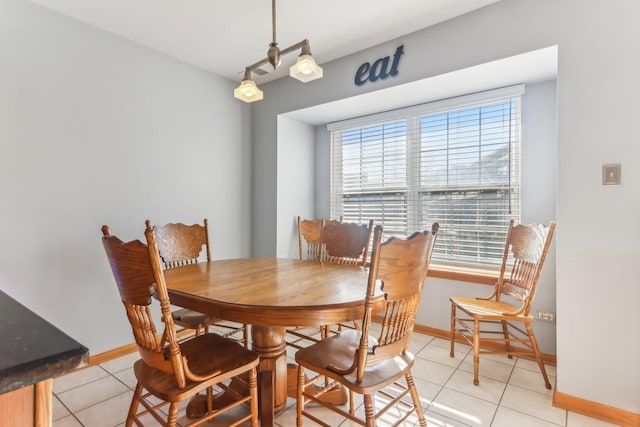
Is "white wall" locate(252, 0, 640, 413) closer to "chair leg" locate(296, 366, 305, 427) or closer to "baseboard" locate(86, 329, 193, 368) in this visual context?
"chair leg" locate(296, 366, 305, 427)

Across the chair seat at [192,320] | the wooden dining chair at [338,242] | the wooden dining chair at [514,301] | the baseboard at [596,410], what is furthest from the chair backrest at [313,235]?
the baseboard at [596,410]

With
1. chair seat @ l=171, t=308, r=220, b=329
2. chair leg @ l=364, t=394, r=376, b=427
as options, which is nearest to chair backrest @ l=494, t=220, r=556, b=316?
chair leg @ l=364, t=394, r=376, b=427

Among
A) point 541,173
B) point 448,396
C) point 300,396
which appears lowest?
point 448,396

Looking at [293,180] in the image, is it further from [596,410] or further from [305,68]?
[596,410]

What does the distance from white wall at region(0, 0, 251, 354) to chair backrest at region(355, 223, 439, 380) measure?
230 cm

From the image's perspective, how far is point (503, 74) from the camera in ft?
8.21

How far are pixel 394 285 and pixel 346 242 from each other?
49.5 inches

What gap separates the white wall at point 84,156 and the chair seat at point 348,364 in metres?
1.97

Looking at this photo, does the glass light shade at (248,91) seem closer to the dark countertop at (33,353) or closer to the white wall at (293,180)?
the white wall at (293,180)

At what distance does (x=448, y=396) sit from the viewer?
207cm

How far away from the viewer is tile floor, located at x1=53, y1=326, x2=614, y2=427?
1.83 metres

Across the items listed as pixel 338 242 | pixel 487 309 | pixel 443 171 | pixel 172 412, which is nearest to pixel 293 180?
pixel 338 242

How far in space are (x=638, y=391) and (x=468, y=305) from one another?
955 millimetres

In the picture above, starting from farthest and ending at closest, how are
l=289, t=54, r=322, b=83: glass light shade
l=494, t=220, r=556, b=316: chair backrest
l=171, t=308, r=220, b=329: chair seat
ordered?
1. l=494, t=220, r=556, b=316: chair backrest
2. l=171, t=308, r=220, b=329: chair seat
3. l=289, t=54, r=322, b=83: glass light shade
